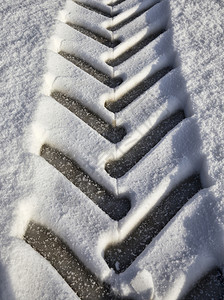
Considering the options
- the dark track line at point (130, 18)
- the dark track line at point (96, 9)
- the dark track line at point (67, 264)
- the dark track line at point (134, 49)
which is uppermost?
the dark track line at point (96, 9)

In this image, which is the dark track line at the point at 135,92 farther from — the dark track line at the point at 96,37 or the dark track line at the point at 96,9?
the dark track line at the point at 96,9

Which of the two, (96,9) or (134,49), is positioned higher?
(96,9)

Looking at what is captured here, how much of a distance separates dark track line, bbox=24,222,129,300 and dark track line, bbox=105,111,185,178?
1.03 feet

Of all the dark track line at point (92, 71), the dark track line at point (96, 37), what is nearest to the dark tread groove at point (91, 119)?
the dark track line at point (92, 71)

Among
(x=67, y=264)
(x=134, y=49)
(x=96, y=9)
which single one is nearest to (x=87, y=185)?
(x=67, y=264)

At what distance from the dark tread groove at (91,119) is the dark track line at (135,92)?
87 millimetres

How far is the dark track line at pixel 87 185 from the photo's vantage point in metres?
1.19

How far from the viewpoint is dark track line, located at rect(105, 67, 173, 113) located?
1.53m

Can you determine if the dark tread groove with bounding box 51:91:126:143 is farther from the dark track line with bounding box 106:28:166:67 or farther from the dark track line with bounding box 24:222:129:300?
the dark track line with bounding box 24:222:129:300

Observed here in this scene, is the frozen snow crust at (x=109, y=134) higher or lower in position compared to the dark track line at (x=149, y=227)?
higher

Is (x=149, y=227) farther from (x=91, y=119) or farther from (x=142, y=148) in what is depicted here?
(x=91, y=119)

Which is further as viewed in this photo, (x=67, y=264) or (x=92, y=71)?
(x=92, y=71)

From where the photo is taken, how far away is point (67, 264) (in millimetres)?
1056

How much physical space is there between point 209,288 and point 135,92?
2.84 ft
